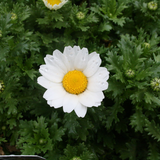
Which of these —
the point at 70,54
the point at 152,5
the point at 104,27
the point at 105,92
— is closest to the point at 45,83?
the point at 70,54

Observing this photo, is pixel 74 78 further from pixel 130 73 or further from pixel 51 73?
pixel 130 73

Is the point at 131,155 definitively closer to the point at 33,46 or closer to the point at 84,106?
the point at 84,106

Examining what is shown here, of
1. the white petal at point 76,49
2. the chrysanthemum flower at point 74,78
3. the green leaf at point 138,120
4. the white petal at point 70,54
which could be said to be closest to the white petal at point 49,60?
the chrysanthemum flower at point 74,78

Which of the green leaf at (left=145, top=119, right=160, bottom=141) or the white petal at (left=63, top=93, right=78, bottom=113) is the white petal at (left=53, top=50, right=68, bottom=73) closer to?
the white petal at (left=63, top=93, right=78, bottom=113)

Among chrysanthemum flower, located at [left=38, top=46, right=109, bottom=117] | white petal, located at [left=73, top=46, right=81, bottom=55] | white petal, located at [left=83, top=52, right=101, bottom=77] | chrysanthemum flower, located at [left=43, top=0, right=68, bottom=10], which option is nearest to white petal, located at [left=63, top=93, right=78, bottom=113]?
chrysanthemum flower, located at [left=38, top=46, right=109, bottom=117]

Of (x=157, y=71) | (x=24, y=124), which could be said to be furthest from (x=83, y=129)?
(x=157, y=71)

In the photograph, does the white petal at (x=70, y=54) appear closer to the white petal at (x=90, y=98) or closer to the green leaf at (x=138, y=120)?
the white petal at (x=90, y=98)
